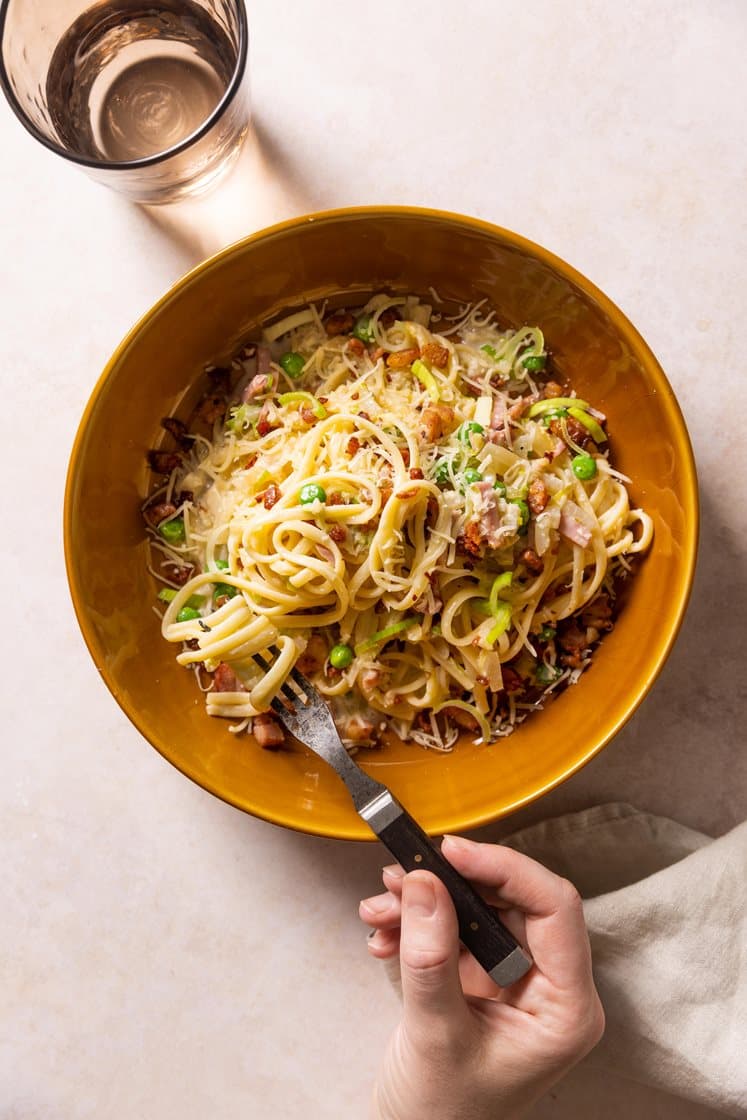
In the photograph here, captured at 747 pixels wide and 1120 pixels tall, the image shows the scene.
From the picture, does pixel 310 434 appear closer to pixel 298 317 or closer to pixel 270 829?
pixel 298 317

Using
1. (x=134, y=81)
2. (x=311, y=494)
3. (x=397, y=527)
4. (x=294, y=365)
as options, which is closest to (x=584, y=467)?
(x=397, y=527)

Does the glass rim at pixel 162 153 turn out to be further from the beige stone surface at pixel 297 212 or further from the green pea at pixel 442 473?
the green pea at pixel 442 473

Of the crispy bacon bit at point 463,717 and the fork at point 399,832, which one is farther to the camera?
the crispy bacon bit at point 463,717

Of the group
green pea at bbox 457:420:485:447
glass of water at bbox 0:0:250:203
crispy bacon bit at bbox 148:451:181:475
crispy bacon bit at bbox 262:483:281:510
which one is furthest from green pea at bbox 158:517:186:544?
glass of water at bbox 0:0:250:203

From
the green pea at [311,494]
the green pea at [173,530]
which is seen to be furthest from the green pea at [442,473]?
the green pea at [173,530]

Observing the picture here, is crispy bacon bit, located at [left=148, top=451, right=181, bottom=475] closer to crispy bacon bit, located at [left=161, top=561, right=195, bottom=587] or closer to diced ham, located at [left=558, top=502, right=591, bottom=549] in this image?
crispy bacon bit, located at [left=161, top=561, right=195, bottom=587]

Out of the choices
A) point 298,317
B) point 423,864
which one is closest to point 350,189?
point 298,317

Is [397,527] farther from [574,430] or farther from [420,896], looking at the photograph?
[420,896]
